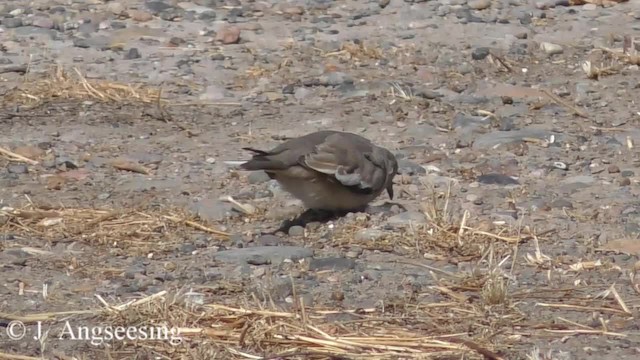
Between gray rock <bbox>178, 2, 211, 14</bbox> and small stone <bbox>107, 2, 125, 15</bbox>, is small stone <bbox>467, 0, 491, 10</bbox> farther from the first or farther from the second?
small stone <bbox>107, 2, 125, 15</bbox>

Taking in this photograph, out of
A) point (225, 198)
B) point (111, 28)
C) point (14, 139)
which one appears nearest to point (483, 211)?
point (225, 198)

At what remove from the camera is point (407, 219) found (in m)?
6.72

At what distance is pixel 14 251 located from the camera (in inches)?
244

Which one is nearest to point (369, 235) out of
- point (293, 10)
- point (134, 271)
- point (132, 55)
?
point (134, 271)

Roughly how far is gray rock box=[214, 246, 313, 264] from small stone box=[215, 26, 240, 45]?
423 cm

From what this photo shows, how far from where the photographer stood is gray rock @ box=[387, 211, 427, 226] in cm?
666

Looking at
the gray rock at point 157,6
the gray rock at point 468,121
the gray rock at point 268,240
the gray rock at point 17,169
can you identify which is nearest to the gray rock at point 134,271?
the gray rock at point 268,240

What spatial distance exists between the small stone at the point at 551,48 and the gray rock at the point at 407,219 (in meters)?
3.58

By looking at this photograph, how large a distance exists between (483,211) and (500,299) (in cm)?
148

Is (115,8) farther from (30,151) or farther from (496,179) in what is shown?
(496,179)

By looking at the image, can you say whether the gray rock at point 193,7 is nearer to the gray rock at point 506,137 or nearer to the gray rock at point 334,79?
the gray rock at point 334,79

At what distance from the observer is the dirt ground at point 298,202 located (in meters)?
5.27

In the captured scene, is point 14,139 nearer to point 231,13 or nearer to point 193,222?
point 193,222

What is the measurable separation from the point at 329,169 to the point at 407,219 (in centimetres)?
43
